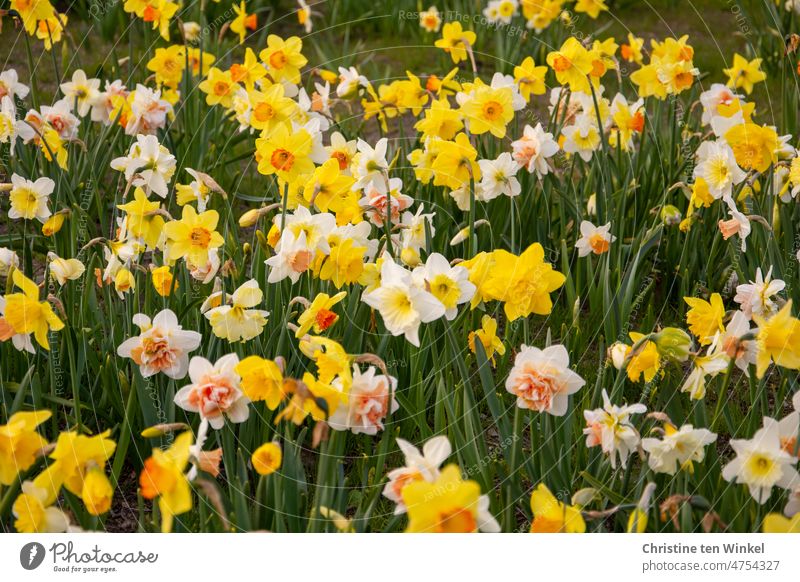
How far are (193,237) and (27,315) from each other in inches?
20.9

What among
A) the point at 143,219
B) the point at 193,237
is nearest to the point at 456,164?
the point at 193,237

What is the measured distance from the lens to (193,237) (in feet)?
8.60

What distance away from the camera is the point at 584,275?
3.45m

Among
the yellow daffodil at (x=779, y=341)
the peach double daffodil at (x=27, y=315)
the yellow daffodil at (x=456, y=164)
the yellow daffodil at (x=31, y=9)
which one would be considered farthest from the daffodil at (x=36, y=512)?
the yellow daffodil at (x=31, y=9)

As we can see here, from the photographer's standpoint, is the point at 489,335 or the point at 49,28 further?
the point at 49,28

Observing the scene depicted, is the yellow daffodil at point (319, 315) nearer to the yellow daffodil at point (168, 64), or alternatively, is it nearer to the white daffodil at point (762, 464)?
the white daffodil at point (762, 464)

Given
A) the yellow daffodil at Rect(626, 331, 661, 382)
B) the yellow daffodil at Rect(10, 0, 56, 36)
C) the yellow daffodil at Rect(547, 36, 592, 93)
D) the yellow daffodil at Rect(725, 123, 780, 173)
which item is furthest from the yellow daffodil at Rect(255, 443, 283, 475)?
the yellow daffodil at Rect(10, 0, 56, 36)

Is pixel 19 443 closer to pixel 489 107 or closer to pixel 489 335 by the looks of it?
pixel 489 335

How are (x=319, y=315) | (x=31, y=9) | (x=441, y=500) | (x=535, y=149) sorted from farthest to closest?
(x=31, y=9) → (x=535, y=149) → (x=319, y=315) → (x=441, y=500)

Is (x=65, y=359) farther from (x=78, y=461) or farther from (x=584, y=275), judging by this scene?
(x=584, y=275)

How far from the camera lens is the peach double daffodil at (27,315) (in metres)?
2.25

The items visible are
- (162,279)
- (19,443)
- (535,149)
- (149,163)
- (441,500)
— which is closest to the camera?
(441,500)
